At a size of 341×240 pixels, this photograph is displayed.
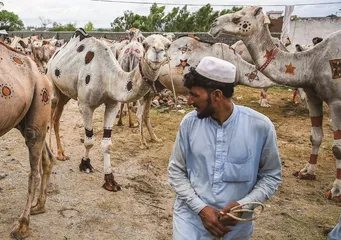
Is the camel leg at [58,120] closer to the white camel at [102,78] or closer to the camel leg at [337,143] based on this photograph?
the white camel at [102,78]

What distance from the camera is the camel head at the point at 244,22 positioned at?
5.21 metres

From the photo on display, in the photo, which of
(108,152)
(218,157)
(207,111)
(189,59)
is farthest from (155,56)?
(189,59)

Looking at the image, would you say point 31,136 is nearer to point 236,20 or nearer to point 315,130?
point 236,20

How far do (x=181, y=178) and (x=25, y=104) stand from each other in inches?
83.5

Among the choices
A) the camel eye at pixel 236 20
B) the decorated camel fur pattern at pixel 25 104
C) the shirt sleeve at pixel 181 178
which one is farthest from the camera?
the camel eye at pixel 236 20

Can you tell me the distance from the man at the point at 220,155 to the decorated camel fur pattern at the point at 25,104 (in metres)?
2.05

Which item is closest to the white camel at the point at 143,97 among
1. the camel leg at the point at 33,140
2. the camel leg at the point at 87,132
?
the camel leg at the point at 87,132

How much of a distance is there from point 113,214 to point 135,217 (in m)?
0.30

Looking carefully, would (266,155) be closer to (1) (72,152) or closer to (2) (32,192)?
(2) (32,192)

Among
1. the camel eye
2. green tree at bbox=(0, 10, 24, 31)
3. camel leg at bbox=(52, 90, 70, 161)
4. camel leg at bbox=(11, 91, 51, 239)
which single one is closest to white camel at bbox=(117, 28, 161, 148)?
camel leg at bbox=(52, 90, 70, 161)

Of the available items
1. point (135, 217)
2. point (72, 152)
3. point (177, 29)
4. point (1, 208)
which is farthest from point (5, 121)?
point (177, 29)

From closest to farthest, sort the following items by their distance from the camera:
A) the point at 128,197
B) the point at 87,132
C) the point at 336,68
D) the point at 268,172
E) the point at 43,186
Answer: the point at 268,172 → the point at 43,186 → the point at 336,68 → the point at 128,197 → the point at 87,132

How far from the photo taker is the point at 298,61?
517 centimetres

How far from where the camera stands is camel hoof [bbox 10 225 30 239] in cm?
379
